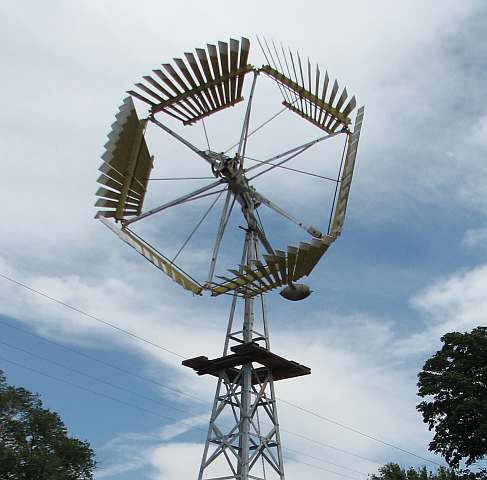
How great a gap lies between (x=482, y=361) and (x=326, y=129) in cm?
1491

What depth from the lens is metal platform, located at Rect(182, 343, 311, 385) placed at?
19656 millimetres

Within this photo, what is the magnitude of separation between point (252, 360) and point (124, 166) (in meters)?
6.84

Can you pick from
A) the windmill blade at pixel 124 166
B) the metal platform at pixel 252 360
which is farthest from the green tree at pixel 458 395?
the windmill blade at pixel 124 166

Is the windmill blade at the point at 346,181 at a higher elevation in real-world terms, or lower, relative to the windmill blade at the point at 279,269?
higher

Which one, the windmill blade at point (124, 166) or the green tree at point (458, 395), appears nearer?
the windmill blade at point (124, 166)

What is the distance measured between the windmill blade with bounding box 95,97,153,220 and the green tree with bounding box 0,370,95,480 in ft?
61.6

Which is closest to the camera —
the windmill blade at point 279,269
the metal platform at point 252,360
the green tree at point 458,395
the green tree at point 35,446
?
the windmill blade at point 279,269

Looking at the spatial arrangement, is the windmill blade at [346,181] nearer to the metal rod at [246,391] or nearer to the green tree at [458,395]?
the metal rod at [246,391]

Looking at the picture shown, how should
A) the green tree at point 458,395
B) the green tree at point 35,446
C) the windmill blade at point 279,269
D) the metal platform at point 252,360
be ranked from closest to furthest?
the windmill blade at point 279,269 < the metal platform at point 252,360 < the green tree at point 458,395 < the green tree at point 35,446

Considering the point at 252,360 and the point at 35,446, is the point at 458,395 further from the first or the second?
the point at 35,446

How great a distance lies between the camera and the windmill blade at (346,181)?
60.5 feet

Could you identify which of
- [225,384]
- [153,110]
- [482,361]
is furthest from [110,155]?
[482,361]

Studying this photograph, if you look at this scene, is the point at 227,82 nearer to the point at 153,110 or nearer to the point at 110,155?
the point at 153,110

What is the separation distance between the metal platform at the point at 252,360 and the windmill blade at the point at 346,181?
4173 millimetres
